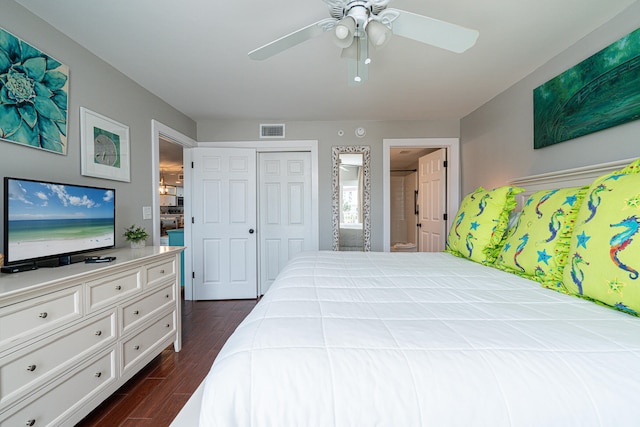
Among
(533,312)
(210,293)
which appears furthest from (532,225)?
(210,293)

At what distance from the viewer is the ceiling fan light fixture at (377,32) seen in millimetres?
1261

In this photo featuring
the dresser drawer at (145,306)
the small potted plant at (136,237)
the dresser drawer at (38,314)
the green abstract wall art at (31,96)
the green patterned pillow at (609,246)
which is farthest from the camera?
the small potted plant at (136,237)

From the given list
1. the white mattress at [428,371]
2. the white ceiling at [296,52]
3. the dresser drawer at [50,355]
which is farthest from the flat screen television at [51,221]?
the white mattress at [428,371]

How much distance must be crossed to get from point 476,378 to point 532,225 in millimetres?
1200

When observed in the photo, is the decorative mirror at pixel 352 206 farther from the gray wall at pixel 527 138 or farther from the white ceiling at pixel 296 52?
the gray wall at pixel 527 138

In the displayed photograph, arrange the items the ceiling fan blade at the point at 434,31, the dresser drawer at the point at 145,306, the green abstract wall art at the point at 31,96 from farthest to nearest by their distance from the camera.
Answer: the dresser drawer at the point at 145,306
the green abstract wall art at the point at 31,96
the ceiling fan blade at the point at 434,31

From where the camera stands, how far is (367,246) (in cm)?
349

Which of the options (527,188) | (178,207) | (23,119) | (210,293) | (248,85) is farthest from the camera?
(178,207)

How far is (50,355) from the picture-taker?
1183 mm

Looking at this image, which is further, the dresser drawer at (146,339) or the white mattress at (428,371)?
the dresser drawer at (146,339)

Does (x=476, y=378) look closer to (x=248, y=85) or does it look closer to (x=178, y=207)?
(x=248, y=85)

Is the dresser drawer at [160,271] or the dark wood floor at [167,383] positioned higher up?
the dresser drawer at [160,271]

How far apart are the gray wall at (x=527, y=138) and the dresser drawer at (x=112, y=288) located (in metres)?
3.04

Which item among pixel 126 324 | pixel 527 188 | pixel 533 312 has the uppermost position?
pixel 527 188
